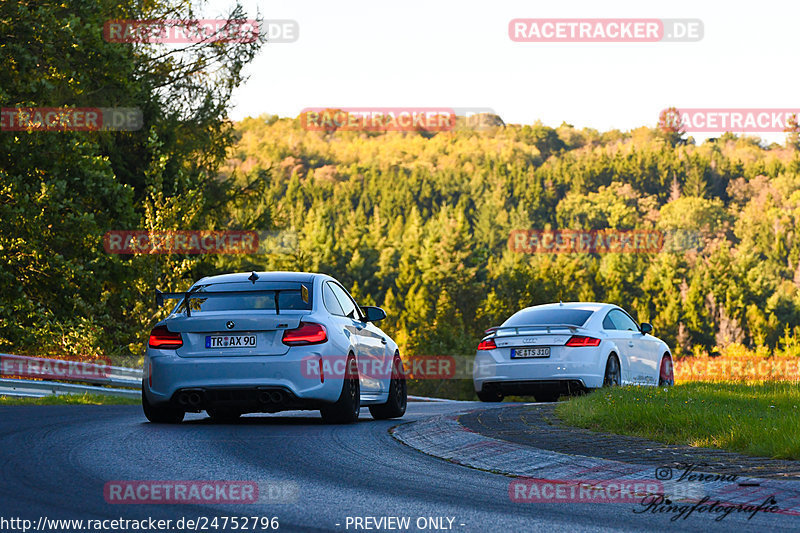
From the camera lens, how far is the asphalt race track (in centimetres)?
578

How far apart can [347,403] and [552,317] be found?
667 centimetres

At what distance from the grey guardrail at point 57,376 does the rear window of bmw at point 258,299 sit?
27.6 ft

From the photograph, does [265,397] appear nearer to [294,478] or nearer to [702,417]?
[294,478]

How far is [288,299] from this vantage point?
11547 millimetres

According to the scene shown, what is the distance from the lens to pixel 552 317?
56.8 ft

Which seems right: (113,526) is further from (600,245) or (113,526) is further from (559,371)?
(600,245)

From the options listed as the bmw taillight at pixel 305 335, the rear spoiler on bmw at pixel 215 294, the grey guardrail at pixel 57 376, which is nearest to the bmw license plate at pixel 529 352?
the rear spoiler on bmw at pixel 215 294

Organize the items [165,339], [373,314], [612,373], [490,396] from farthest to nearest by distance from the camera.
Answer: [490,396] → [612,373] → [373,314] → [165,339]

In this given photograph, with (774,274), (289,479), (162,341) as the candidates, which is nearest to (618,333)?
(162,341)

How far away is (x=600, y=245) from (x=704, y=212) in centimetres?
2470

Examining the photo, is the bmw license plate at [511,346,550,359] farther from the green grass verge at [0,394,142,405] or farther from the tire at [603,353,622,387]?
the green grass verge at [0,394,142,405]

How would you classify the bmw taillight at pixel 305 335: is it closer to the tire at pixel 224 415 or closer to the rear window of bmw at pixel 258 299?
the rear window of bmw at pixel 258 299

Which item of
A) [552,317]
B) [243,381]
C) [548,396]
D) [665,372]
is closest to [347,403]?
[243,381]

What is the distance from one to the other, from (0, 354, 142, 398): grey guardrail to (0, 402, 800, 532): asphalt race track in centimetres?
875
